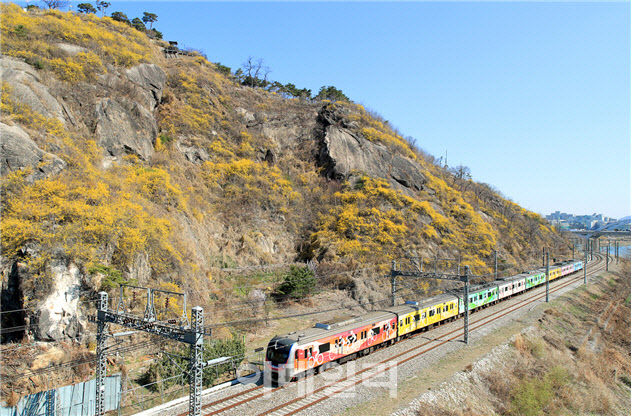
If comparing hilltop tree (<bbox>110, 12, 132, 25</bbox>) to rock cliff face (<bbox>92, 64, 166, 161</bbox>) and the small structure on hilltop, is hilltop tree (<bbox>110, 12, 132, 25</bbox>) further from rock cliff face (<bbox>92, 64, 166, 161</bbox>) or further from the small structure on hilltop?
rock cliff face (<bbox>92, 64, 166, 161</bbox>)

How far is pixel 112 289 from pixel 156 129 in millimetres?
22192

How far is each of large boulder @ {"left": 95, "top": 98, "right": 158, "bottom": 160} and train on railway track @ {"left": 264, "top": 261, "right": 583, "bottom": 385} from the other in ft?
78.3

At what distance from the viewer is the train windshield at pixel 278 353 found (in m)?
18.3

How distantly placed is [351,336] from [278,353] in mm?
4778

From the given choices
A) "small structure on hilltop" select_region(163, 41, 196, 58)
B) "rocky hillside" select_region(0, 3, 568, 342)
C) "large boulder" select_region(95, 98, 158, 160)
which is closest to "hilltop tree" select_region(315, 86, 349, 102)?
"rocky hillside" select_region(0, 3, 568, 342)

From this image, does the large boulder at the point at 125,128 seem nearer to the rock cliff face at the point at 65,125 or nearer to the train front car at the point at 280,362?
the rock cliff face at the point at 65,125

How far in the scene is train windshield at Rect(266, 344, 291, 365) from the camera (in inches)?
722

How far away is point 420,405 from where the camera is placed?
1677 centimetres

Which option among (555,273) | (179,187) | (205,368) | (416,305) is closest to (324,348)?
(205,368)

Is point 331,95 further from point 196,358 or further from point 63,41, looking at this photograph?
point 196,358

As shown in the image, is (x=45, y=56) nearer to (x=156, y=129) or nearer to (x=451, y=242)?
(x=156, y=129)

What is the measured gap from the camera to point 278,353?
18656 millimetres

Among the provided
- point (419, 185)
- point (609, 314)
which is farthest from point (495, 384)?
point (419, 185)

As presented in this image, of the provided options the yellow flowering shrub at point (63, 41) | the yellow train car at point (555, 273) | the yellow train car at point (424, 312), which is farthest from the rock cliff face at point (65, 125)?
the yellow train car at point (555, 273)
